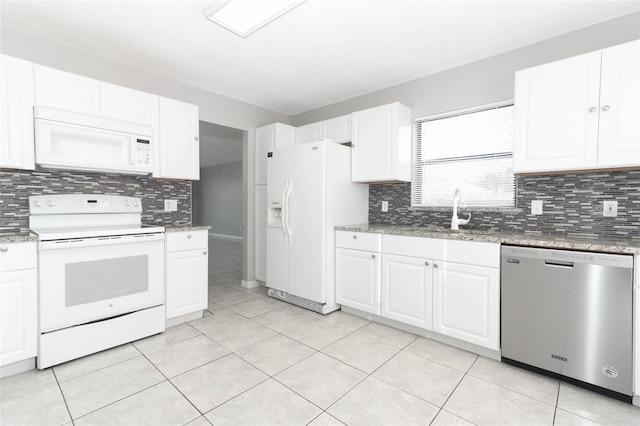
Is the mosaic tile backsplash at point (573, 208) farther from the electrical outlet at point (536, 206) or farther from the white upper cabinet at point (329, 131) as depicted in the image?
the white upper cabinet at point (329, 131)

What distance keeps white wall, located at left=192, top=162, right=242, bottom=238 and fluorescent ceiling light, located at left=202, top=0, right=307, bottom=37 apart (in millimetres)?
7058

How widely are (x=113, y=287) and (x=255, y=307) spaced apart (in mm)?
1403

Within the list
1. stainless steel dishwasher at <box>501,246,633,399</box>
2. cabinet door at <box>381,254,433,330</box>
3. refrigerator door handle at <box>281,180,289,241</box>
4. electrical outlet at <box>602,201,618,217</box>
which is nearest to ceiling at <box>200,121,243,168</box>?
refrigerator door handle at <box>281,180,289,241</box>

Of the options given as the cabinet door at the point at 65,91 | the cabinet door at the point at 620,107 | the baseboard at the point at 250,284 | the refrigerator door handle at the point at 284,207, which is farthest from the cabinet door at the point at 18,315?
the cabinet door at the point at 620,107

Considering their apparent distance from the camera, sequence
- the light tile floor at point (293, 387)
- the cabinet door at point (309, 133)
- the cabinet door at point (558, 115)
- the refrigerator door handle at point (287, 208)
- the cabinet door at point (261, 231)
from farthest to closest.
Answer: the cabinet door at point (261, 231) → the cabinet door at point (309, 133) → the refrigerator door handle at point (287, 208) → the cabinet door at point (558, 115) → the light tile floor at point (293, 387)

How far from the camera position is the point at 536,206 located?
2.47m

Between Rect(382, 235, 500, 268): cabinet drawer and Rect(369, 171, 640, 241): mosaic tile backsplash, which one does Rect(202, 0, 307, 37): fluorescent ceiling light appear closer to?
Rect(382, 235, 500, 268): cabinet drawer

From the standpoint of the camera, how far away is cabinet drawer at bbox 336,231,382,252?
283 cm

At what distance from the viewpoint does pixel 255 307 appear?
3297mm

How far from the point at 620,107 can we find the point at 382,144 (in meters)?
1.75

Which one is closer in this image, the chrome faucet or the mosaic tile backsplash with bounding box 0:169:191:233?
the mosaic tile backsplash with bounding box 0:169:191:233

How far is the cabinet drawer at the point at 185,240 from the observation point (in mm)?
2702

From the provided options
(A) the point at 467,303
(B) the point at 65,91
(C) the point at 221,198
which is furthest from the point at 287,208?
(C) the point at 221,198

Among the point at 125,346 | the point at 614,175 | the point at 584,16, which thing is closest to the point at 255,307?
the point at 125,346
